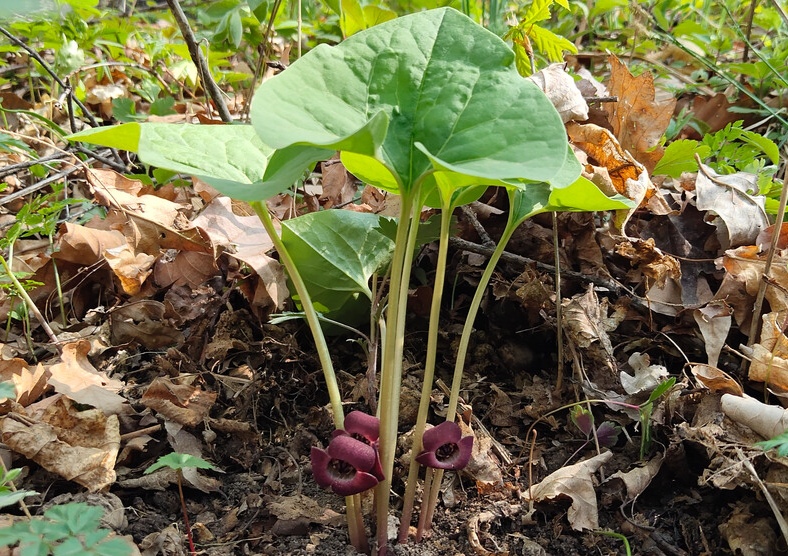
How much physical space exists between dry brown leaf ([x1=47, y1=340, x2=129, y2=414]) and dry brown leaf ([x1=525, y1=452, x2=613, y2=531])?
85 cm

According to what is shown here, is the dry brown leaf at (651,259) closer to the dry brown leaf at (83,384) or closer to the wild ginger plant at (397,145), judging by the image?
the wild ginger plant at (397,145)

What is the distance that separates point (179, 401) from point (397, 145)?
2.49 ft

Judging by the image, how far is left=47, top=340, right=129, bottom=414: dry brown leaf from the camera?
131 cm

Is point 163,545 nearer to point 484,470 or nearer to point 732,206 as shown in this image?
point 484,470

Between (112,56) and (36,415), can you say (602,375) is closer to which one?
(36,415)

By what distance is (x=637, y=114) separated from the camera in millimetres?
1739

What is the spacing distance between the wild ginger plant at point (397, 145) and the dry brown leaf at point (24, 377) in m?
0.69

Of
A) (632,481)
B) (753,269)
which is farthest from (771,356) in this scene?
(632,481)

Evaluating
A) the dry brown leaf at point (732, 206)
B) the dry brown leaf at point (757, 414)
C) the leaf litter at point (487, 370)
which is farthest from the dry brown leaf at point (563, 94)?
the dry brown leaf at point (757, 414)

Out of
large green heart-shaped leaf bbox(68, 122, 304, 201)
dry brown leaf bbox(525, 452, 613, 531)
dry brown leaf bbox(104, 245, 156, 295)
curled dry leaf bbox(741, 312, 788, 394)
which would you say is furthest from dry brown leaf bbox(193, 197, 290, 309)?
curled dry leaf bbox(741, 312, 788, 394)

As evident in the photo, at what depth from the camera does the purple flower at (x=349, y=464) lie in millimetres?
967

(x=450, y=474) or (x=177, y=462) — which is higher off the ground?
(x=177, y=462)

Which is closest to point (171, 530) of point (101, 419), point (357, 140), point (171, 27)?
point (101, 419)

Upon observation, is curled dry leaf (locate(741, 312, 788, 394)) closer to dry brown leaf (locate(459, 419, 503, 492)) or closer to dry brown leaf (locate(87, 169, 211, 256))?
dry brown leaf (locate(459, 419, 503, 492))
